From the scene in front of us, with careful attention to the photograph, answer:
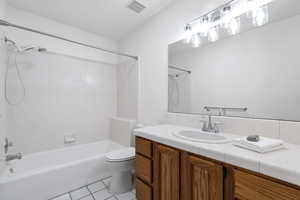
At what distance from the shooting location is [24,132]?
82.7 inches

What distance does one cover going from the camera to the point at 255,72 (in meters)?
1.29

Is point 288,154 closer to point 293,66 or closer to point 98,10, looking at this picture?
point 293,66

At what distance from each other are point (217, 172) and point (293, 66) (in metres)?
0.96

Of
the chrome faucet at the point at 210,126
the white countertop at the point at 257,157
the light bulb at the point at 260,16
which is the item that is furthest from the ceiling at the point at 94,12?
the white countertop at the point at 257,157

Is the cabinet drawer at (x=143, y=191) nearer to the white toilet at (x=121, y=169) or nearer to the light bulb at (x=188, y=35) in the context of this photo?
the white toilet at (x=121, y=169)

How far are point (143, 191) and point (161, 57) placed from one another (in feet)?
5.40

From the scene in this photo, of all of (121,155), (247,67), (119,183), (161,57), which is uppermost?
(161,57)

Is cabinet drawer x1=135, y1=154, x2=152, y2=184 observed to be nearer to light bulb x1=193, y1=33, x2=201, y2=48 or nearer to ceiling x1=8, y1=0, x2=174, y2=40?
light bulb x1=193, y1=33, x2=201, y2=48

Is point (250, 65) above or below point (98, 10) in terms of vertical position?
below

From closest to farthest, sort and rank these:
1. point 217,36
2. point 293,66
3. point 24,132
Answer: point 293,66 → point 217,36 → point 24,132

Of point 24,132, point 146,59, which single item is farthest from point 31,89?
point 146,59

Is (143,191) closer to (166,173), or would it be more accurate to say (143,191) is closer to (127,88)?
(166,173)

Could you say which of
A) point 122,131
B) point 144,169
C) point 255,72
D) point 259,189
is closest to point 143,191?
point 144,169

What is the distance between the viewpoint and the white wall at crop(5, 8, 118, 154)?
2.07 meters
